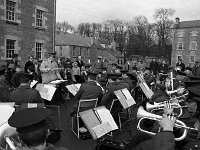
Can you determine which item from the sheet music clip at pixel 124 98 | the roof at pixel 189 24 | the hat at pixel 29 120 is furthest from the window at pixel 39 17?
the roof at pixel 189 24

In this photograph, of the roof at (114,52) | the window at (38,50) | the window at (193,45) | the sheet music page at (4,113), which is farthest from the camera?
the roof at (114,52)

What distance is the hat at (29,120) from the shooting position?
2.09 m

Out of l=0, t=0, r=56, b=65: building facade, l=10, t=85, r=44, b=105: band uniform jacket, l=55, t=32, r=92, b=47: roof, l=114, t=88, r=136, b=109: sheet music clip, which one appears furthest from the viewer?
l=55, t=32, r=92, b=47: roof

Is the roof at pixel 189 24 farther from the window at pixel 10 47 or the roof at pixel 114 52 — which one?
the window at pixel 10 47

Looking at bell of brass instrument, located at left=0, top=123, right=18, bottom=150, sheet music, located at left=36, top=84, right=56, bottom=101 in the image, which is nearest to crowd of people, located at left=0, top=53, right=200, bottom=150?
sheet music, located at left=36, top=84, right=56, bottom=101

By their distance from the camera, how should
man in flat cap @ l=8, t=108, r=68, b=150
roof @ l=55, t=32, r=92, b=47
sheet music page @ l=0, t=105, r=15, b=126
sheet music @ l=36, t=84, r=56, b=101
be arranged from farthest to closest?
roof @ l=55, t=32, r=92, b=47, sheet music @ l=36, t=84, r=56, b=101, sheet music page @ l=0, t=105, r=15, b=126, man in flat cap @ l=8, t=108, r=68, b=150

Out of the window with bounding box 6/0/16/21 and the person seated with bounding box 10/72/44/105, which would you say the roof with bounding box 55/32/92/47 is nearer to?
the window with bounding box 6/0/16/21

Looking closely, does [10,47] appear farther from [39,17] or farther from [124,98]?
[124,98]

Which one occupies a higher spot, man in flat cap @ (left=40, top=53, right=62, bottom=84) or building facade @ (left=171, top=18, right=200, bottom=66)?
building facade @ (left=171, top=18, right=200, bottom=66)

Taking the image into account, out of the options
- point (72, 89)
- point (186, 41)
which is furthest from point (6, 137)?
point (186, 41)

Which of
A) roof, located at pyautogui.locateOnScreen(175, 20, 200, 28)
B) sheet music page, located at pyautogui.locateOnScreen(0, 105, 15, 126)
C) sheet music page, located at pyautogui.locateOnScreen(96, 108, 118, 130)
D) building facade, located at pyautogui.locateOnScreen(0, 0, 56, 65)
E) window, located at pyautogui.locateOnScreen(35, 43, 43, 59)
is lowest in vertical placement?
sheet music page, located at pyautogui.locateOnScreen(96, 108, 118, 130)

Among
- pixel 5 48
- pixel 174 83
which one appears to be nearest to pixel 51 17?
pixel 5 48

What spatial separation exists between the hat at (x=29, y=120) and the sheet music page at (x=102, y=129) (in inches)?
66.9

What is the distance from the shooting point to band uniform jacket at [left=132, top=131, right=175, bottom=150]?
2.36 m
